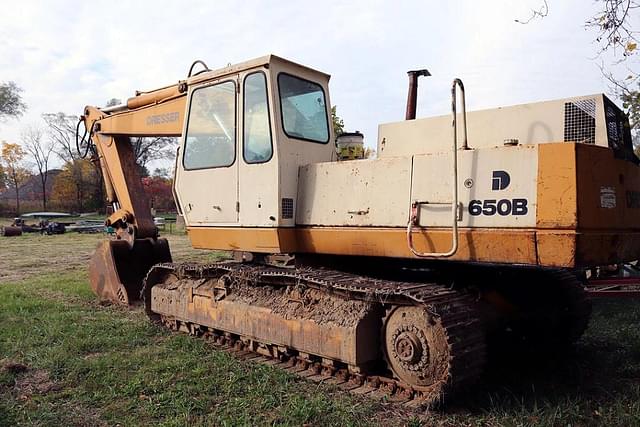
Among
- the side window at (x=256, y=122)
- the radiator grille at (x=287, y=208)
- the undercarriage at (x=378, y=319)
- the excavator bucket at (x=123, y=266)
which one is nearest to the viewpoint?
the undercarriage at (x=378, y=319)

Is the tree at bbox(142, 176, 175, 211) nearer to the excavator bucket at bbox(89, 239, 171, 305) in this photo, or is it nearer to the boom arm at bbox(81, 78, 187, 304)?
the boom arm at bbox(81, 78, 187, 304)

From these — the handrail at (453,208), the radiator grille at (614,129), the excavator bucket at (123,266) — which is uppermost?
the radiator grille at (614,129)

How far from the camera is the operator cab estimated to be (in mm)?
5391

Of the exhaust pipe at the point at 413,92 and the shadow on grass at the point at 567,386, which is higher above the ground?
the exhaust pipe at the point at 413,92

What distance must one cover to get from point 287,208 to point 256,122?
37.5 inches

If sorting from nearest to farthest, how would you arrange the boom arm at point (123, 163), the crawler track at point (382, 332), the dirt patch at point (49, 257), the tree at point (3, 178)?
the crawler track at point (382, 332) < the boom arm at point (123, 163) < the dirt patch at point (49, 257) < the tree at point (3, 178)

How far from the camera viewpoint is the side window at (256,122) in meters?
5.45

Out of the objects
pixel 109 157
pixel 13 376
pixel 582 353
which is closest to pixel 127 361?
pixel 13 376

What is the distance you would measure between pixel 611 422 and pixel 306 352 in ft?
8.30

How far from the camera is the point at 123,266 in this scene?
8555 mm

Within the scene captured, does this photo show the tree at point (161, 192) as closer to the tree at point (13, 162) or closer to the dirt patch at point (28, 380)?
the tree at point (13, 162)

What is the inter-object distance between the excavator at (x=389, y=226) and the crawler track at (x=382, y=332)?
17mm

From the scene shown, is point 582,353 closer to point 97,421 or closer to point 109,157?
point 97,421

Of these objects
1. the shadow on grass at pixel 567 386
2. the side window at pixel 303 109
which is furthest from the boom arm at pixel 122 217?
the shadow on grass at pixel 567 386
